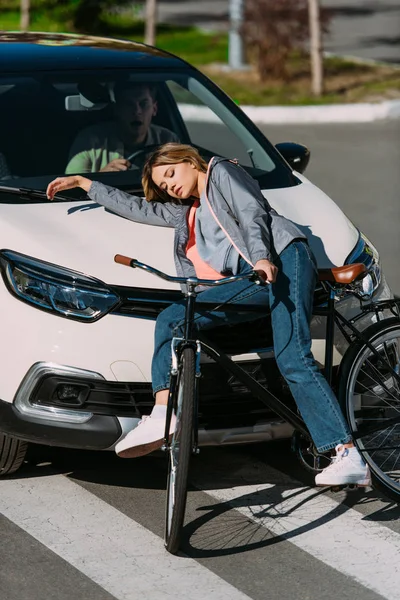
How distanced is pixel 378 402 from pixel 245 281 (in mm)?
827

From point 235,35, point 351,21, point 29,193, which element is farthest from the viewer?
point 351,21

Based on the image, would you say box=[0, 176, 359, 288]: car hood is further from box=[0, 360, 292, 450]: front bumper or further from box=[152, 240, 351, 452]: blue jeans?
box=[0, 360, 292, 450]: front bumper

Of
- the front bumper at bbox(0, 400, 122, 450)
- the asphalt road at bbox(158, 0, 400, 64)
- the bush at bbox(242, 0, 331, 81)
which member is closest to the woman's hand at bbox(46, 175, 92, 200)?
the front bumper at bbox(0, 400, 122, 450)

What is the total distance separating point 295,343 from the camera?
187 inches

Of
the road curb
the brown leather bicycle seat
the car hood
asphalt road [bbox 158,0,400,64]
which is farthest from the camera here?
asphalt road [bbox 158,0,400,64]

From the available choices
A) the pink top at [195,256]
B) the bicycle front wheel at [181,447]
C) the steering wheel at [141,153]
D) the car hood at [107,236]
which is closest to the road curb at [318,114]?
the steering wheel at [141,153]

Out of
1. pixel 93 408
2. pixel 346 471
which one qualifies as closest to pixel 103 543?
pixel 93 408

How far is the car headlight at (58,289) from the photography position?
4.86 m

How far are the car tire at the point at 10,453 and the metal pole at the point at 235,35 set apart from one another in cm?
1312

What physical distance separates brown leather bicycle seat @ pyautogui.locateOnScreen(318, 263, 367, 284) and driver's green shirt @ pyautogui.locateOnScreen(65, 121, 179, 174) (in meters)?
1.74

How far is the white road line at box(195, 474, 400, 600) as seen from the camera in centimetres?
452

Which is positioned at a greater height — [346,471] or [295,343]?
[295,343]

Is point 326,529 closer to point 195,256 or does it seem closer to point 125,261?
point 195,256

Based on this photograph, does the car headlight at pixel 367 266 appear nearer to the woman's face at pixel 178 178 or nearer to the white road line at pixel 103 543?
the woman's face at pixel 178 178
